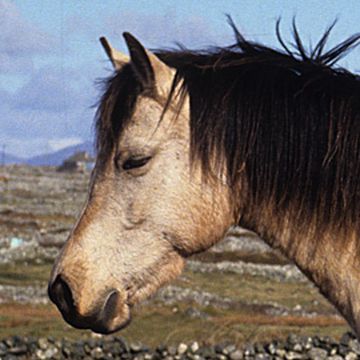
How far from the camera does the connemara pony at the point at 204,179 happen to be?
4047 mm

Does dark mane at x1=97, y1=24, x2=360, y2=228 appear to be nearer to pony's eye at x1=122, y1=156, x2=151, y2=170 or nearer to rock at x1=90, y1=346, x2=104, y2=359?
pony's eye at x1=122, y1=156, x2=151, y2=170

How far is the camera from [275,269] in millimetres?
39094

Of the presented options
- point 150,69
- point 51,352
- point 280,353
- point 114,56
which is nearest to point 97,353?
point 51,352

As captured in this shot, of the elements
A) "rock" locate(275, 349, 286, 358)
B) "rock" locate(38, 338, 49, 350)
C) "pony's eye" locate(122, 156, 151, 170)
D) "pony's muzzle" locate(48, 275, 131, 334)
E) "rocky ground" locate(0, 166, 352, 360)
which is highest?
"pony's eye" locate(122, 156, 151, 170)

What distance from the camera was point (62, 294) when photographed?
4059mm

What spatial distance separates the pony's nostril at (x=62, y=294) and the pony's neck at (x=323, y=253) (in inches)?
36.7

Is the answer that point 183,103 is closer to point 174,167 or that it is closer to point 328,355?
point 174,167

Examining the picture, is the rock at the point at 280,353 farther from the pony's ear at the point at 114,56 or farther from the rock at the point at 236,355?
the pony's ear at the point at 114,56

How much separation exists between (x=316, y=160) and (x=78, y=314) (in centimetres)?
132

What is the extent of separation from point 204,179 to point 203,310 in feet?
72.5

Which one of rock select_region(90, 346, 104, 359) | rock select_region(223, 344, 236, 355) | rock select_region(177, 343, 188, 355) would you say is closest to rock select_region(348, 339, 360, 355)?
rock select_region(223, 344, 236, 355)

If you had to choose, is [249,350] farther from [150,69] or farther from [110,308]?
[150,69]

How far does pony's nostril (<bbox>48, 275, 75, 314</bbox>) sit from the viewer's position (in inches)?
159

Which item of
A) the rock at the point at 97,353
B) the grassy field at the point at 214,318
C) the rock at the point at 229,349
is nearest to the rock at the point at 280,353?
the rock at the point at 229,349
